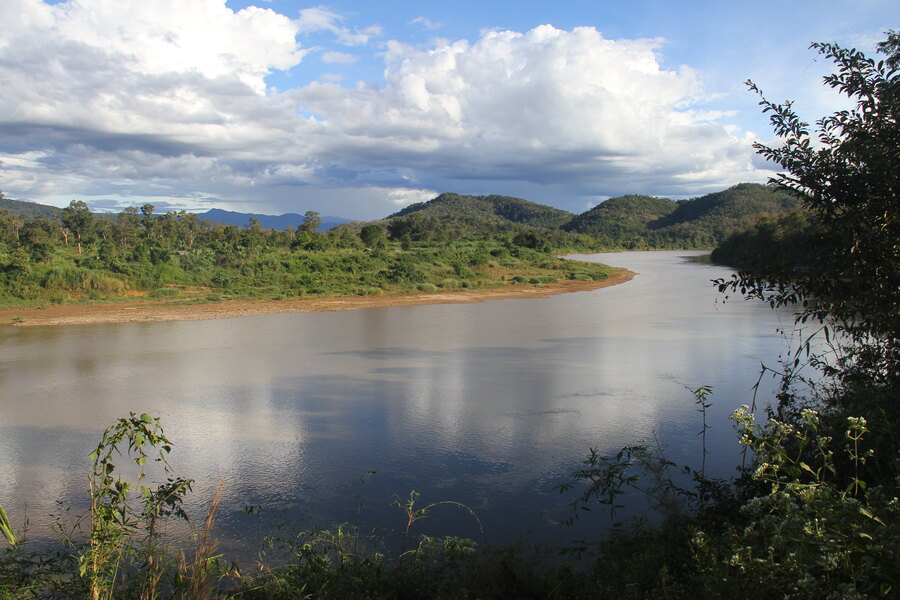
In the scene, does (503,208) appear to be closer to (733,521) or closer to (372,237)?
(372,237)

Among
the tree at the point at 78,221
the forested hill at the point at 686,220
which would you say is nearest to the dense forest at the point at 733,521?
the tree at the point at 78,221

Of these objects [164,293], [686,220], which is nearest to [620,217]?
[686,220]

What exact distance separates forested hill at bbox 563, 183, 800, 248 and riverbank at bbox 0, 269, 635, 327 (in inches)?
2905

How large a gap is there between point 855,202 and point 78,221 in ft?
124

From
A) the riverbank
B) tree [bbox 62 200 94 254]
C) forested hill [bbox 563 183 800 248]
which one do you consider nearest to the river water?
the riverbank

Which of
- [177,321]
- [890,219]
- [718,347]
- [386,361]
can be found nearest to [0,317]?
[177,321]

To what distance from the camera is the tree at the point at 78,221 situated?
110ft

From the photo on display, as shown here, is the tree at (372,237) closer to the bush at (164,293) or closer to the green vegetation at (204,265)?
the green vegetation at (204,265)

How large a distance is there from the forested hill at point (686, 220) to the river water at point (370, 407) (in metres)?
84.7

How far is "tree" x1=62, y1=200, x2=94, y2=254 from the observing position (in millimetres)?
33469

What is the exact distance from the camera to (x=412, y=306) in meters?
24.1

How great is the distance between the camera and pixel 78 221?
33500mm

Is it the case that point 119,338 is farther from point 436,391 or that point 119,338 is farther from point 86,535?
point 86,535

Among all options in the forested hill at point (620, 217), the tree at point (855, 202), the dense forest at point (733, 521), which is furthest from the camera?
the forested hill at point (620, 217)
